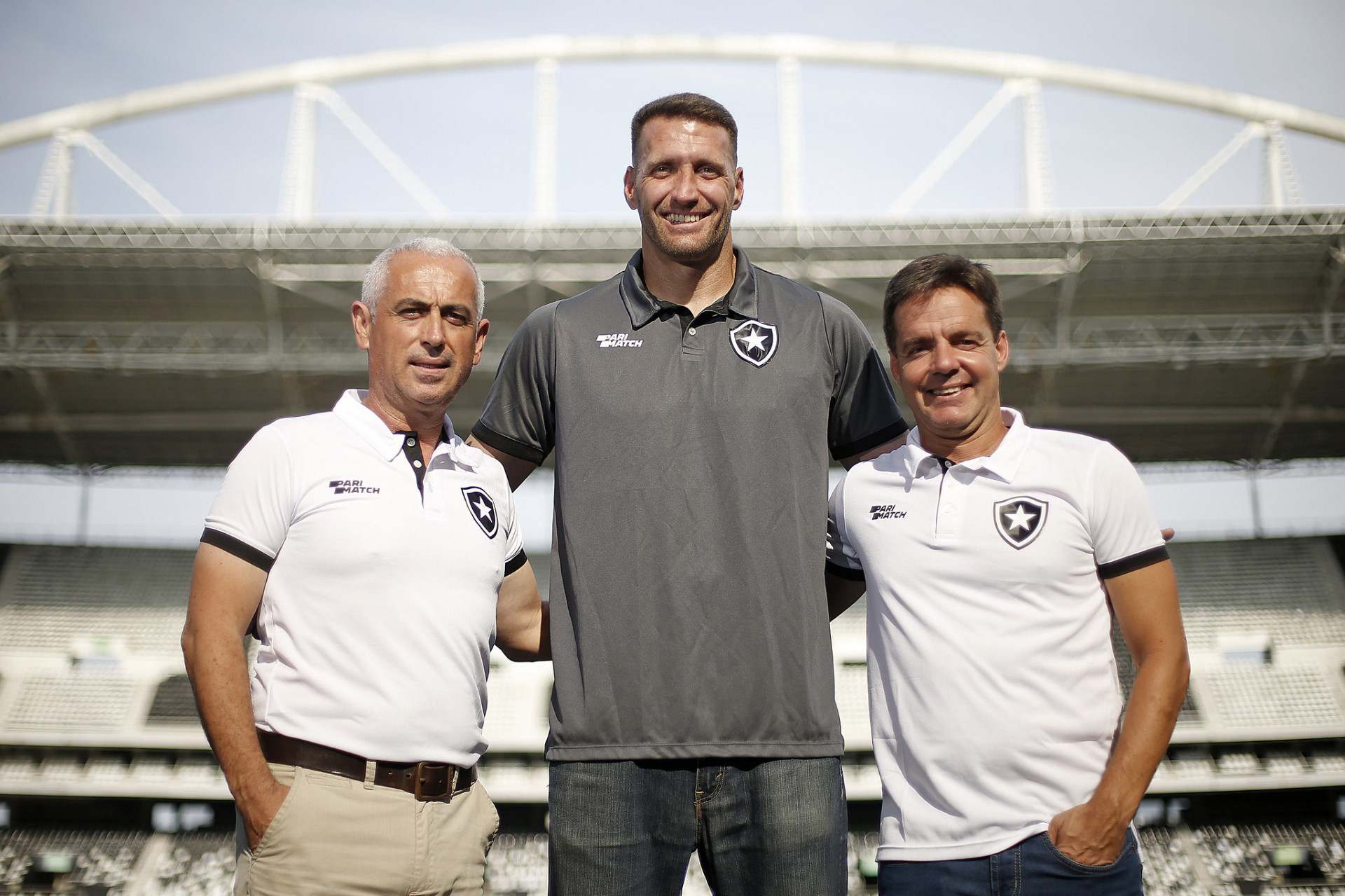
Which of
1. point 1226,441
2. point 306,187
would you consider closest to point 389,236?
point 306,187

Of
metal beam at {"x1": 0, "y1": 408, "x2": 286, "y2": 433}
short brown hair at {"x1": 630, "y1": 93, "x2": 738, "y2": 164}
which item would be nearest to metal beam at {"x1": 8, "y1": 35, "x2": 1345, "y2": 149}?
metal beam at {"x1": 0, "y1": 408, "x2": 286, "y2": 433}

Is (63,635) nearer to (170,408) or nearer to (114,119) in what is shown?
(170,408)

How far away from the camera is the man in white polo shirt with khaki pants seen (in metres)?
2.21

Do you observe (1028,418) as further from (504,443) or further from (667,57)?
(504,443)

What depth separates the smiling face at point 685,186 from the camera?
8.33ft

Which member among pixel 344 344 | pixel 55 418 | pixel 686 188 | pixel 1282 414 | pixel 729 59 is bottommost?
pixel 686 188

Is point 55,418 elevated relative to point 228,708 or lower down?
elevated

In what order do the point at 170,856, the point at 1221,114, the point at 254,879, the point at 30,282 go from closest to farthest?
the point at 254,879 → the point at 170,856 → the point at 30,282 → the point at 1221,114

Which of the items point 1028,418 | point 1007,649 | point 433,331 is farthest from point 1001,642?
point 1028,418

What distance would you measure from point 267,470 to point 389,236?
618 inches

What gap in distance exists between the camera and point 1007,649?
2275 mm

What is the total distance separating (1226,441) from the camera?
2273cm

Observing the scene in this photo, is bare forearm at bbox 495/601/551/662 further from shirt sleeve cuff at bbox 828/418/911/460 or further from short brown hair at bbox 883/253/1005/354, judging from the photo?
short brown hair at bbox 883/253/1005/354

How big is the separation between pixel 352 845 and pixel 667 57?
26290 millimetres
